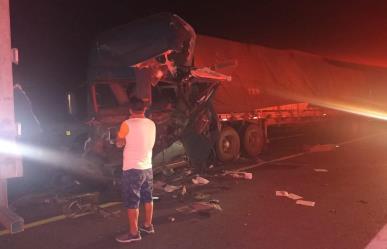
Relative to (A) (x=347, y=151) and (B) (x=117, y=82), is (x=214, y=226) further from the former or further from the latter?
(A) (x=347, y=151)

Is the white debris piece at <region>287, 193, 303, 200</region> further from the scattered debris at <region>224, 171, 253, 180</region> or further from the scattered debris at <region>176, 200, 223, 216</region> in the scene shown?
the scattered debris at <region>224, 171, 253, 180</region>

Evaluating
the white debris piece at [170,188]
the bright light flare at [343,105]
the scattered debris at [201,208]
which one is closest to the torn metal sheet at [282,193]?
the scattered debris at [201,208]

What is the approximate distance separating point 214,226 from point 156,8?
16.7 meters

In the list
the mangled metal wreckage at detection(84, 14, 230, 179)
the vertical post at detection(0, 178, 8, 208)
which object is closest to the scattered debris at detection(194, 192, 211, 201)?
the mangled metal wreckage at detection(84, 14, 230, 179)

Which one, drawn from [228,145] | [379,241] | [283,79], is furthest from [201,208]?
[283,79]

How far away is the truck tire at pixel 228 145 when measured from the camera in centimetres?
1185

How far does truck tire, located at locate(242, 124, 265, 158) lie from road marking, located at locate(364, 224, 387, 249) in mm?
7000

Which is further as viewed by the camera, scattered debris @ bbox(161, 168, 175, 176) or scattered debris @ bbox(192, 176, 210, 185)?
scattered debris @ bbox(192, 176, 210, 185)

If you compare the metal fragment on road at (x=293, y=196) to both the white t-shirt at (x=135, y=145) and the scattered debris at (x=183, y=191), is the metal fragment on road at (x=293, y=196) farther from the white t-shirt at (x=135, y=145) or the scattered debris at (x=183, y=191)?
the white t-shirt at (x=135, y=145)

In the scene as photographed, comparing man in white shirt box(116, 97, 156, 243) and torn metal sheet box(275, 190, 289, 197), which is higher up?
man in white shirt box(116, 97, 156, 243)

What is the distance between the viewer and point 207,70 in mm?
10195

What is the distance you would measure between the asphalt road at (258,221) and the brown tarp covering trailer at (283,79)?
3.67m

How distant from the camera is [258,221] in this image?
646 cm

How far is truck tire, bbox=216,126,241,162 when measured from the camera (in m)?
11.9
